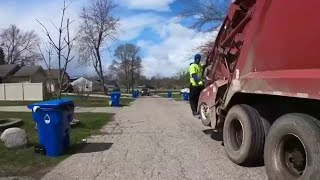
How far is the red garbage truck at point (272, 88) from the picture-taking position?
18.3ft

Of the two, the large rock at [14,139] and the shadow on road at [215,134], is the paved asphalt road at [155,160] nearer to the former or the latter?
the shadow on road at [215,134]

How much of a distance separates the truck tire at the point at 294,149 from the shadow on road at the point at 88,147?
4.51 m

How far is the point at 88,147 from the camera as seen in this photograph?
10406 mm

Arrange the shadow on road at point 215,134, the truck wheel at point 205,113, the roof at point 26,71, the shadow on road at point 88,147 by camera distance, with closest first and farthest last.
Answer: the shadow on road at point 88,147
the truck wheel at point 205,113
the shadow on road at point 215,134
the roof at point 26,71

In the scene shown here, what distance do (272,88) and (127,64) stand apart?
337ft

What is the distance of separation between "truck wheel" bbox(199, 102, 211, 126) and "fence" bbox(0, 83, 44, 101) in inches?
1376

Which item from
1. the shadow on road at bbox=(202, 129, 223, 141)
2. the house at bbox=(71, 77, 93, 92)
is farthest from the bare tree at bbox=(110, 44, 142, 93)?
the shadow on road at bbox=(202, 129, 223, 141)

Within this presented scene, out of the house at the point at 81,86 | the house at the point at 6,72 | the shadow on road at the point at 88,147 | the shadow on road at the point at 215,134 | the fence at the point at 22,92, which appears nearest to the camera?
the shadow on road at the point at 88,147

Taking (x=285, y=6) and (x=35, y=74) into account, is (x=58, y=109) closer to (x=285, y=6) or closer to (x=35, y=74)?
(x=285, y=6)

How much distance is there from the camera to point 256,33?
24.8 ft

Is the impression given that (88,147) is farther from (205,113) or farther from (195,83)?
(195,83)

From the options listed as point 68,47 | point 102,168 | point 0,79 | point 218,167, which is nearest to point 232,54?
point 218,167

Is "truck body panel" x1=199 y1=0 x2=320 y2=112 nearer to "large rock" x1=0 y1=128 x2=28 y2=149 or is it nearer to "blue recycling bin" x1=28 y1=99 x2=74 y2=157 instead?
"blue recycling bin" x1=28 y1=99 x2=74 y2=157

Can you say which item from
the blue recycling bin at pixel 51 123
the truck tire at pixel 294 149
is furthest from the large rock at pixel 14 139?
the truck tire at pixel 294 149
